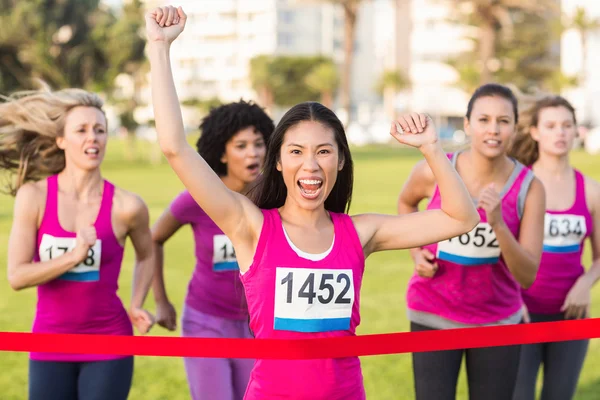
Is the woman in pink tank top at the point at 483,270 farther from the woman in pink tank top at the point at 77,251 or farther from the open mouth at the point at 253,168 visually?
the woman in pink tank top at the point at 77,251

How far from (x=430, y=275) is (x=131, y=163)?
33067 millimetres

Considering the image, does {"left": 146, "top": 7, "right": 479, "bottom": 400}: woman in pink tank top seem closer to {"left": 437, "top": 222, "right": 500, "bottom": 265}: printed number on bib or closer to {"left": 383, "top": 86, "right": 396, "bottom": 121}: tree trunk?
{"left": 437, "top": 222, "right": 500, "bottom": 265}: printed number on bib

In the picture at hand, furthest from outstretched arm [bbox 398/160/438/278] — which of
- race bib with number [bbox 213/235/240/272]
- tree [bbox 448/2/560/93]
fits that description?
tree [bbox 448/2/560/93]

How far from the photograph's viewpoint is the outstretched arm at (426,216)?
2732 mm

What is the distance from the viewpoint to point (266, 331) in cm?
281

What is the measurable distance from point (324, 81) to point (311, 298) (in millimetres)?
78681

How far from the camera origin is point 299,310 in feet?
9.14

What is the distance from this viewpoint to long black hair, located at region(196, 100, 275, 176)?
14.7 feet

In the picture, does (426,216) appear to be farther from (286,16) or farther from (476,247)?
(286,16)

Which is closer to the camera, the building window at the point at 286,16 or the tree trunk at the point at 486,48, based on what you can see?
the tree trunk at the point at 486,48

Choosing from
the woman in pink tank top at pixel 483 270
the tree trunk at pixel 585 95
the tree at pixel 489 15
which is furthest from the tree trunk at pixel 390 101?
the woman in pink tank top at pixel 483 270

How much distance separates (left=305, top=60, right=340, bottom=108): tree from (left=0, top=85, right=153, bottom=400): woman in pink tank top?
76.1m

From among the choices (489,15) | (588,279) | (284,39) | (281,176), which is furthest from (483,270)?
(284,39)

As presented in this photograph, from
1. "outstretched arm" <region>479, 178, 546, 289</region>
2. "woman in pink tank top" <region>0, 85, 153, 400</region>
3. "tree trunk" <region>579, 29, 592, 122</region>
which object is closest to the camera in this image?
"outstretched arm" <region>479, 178, 546, 289</region>
